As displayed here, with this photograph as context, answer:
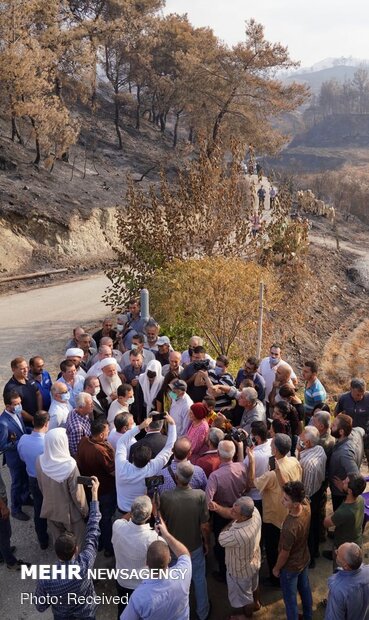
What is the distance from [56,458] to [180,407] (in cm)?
188

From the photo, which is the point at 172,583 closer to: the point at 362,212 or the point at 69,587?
the point at 69,587

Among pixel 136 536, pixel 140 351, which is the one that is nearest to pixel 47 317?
pixel 140 351

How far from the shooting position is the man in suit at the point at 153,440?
5.43m

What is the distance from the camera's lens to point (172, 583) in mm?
3965

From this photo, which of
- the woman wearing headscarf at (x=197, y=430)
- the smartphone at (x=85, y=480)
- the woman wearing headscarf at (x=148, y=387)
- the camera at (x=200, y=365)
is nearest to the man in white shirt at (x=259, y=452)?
the woman wearing headscarf at (x=197, y=430)

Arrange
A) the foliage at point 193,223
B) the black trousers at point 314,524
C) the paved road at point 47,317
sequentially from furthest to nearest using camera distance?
the foliage at point 193,223
the paved road at point 47,317
the black trousers at point 314,524

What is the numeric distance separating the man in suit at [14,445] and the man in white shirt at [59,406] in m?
0.44

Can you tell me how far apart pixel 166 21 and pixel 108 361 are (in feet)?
119

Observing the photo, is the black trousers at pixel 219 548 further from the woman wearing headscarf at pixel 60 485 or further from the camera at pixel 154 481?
the woman wearing headscarf at pixel 60 485

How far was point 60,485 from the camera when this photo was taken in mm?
5211

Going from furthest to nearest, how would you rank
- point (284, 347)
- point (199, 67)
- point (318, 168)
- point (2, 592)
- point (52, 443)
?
point (318, 168)
point (199, 67)
point (284, 347)
point (2, 592)
point (52, 443)

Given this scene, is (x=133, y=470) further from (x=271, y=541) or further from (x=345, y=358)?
(x=345, y=358)

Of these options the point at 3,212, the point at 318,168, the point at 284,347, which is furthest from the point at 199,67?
the point at 318,168

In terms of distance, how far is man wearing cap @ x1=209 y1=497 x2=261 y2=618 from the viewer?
469 cm
